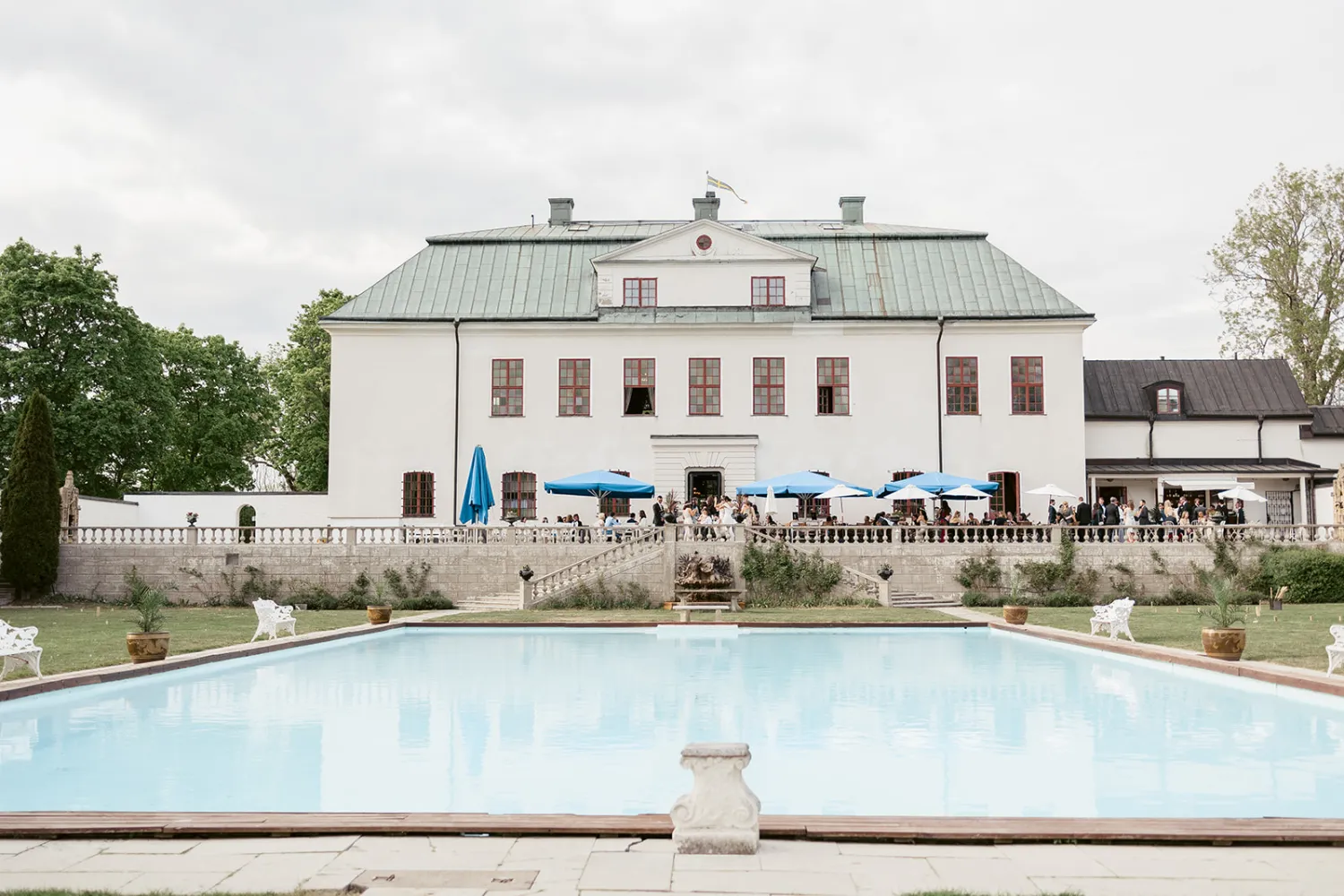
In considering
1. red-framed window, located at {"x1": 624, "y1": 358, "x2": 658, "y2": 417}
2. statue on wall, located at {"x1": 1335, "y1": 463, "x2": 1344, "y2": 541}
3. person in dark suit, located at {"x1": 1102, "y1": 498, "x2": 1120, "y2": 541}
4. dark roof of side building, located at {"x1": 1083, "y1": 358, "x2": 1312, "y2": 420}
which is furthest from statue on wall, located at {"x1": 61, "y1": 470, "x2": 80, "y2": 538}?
statue on wall, located at {"x1": 1335, "y1": 463, "x2": 1344, "y2": 541}

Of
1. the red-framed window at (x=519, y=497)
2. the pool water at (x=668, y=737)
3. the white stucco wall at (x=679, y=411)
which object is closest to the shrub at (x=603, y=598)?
the white stucco wall at (x=679, y=411)

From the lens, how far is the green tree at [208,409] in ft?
165

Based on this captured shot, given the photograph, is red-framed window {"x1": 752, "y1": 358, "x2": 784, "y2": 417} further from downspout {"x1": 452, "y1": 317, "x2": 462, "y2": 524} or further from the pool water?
the pool water

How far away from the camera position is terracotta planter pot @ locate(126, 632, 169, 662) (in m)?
14.2

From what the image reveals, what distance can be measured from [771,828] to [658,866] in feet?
2.85

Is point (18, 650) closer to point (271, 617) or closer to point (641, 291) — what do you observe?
point (271, 617)

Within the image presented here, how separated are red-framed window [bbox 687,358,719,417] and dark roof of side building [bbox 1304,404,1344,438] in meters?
19.4

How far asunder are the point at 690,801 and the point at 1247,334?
144 ft

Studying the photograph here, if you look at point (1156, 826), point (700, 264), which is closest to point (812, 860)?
point (1156, 826)

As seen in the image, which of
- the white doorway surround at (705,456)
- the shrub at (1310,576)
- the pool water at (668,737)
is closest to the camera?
the pool water at (668,737)

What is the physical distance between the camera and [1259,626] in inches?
773

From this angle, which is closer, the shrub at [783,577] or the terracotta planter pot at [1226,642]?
the terracotta planter pot at [1226,642]

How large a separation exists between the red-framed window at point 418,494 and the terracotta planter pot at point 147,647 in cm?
1878

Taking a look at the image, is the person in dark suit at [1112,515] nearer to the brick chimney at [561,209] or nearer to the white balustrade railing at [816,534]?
the white balustrade railing at [816,534]
